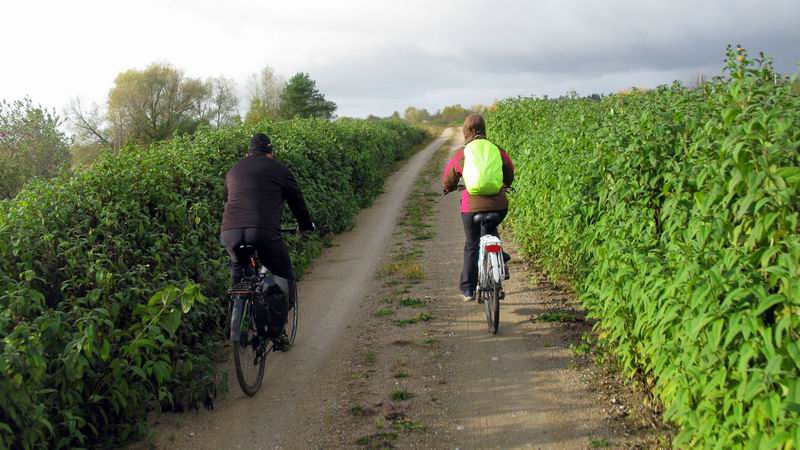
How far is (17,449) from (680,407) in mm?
3823

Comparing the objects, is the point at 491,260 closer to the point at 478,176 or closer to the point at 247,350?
the point at 478,176

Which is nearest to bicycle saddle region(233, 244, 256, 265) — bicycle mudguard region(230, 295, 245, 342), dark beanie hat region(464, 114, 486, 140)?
bicycle mudguard region(230, 295, 245, 342)

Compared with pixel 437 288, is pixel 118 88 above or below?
above

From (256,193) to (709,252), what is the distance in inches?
143

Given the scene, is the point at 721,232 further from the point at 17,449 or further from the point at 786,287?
the point at 17,449

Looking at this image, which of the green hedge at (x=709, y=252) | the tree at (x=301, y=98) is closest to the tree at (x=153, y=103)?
the tree at (x=301, y=98)

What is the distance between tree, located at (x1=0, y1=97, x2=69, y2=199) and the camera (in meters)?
20.9

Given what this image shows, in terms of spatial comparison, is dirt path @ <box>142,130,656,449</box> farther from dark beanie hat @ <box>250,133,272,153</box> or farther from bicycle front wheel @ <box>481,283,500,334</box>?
dark beanie hat @ <box>250,133,272,153</box>

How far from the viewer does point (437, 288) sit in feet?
27.7

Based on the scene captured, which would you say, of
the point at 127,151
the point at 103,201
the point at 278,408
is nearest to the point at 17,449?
the point at 278,408

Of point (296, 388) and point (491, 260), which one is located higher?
point (491, 260)

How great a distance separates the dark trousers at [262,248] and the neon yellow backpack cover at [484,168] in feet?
7.25

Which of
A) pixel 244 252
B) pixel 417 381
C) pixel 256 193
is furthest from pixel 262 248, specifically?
pixel 417 381

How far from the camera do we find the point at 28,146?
73.6ft
